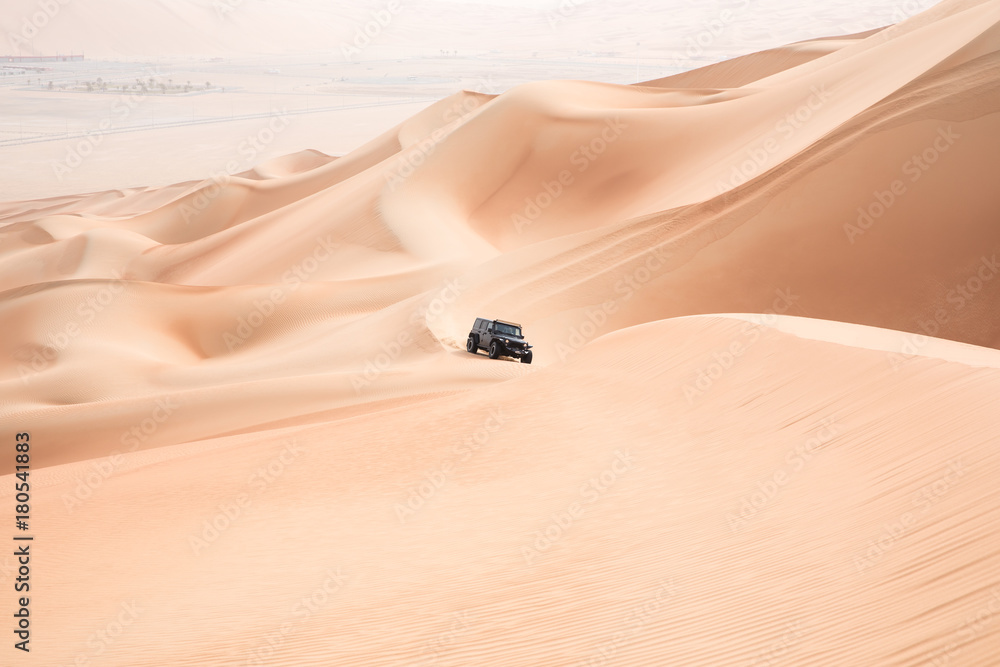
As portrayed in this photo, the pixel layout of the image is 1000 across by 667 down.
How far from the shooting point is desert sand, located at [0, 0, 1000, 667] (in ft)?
19.1

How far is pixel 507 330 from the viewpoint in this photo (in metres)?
15.5

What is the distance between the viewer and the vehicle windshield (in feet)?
50.7

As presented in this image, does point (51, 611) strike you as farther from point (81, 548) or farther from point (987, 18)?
point (987, 18)

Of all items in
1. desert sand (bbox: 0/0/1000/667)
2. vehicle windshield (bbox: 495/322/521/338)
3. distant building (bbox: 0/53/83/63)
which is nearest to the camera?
desert sand (bbox: 0/0/1000/667)

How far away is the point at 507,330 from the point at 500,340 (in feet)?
0.92

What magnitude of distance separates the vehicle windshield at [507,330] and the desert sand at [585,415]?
2.14 feet

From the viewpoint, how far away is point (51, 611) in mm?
7164

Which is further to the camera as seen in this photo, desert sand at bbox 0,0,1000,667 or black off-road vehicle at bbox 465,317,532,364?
black off-road vehicle at bbox 465,317,532,364

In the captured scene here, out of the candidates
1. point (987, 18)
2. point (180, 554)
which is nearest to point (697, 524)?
point (180, 554)

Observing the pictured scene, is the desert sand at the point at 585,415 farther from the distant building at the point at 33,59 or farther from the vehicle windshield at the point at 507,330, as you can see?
the distant building at the point at 33,59

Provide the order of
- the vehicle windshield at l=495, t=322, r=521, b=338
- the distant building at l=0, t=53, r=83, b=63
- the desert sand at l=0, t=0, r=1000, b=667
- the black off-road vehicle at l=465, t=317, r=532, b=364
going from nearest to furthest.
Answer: the desert sand at l=0, t=0, r=1000, b=667
the black off-road vehicle at l=465, t=317, r=532, b=364
the vehicle windshield at l=495, t=322, r=521, b=338
the distant building at l=0, t=53, r=83, b=63

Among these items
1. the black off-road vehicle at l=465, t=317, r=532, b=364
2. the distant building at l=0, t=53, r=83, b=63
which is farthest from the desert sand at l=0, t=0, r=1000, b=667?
the distant building at l=0, t=53, r=83, b=63

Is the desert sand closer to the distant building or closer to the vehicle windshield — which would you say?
the vehicle windshield

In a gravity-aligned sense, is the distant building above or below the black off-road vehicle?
above
